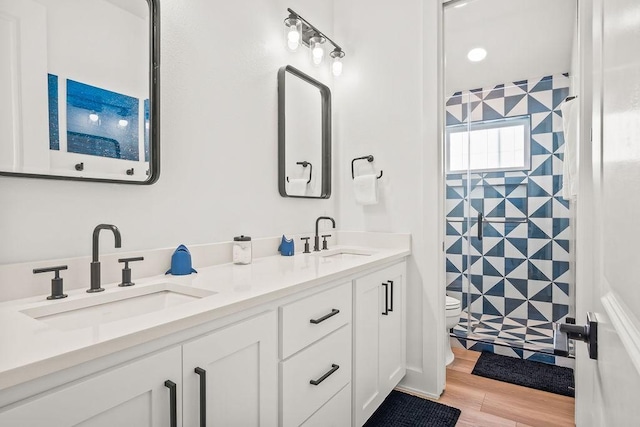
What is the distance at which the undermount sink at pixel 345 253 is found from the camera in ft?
6.92

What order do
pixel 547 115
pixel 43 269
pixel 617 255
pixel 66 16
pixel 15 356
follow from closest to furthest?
pixel 617 255 < pixel 15 356 < pixel 43 269 < pixel 66 16 < pixel 547 115

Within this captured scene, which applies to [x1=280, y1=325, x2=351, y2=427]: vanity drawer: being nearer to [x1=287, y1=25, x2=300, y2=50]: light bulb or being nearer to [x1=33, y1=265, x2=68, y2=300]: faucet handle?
[x1=33, y1=265, x2=68, y2=300]: faucet handle

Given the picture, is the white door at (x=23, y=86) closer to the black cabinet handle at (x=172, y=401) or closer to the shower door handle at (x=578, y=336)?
the black cabinet handle at (x=172, y=401)

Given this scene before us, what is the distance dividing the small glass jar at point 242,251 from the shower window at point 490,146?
268 cm

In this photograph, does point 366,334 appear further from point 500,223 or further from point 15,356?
point 500,223

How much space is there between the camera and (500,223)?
3414 mm

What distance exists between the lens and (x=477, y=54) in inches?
117

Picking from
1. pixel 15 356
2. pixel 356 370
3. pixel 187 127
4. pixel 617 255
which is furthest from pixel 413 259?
pixel 15 356

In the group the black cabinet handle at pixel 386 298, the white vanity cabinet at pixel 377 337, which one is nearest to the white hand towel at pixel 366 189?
the white vanity cabinet at pixel 377 337

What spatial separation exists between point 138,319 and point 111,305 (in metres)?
0.38

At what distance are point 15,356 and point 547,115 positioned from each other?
3.85m

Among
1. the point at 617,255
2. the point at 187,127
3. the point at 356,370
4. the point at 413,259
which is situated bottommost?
the point at 356,370

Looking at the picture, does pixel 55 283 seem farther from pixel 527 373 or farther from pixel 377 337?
pixel 527 373

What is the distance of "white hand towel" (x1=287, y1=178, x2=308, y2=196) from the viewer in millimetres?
2051
